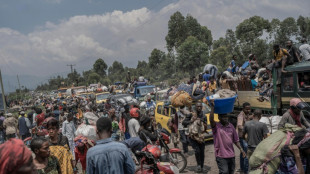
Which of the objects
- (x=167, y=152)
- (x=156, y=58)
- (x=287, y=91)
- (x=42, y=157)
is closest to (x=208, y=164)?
(x=167, y=152)

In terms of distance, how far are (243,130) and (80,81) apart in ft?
281

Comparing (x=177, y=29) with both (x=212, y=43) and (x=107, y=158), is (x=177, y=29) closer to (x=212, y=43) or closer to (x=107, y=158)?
(x=212, y=43)

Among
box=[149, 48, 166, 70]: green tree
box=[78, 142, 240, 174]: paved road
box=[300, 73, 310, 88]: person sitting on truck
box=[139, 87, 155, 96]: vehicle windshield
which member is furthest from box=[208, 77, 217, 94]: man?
box=[149, 48, 166, 70]: green tree

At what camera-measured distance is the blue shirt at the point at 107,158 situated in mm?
2770

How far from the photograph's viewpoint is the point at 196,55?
143 ft

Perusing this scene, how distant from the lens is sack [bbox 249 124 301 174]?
9.68 ft

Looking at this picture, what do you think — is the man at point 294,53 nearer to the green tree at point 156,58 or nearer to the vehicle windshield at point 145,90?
the vehicle windshield at point 145,90

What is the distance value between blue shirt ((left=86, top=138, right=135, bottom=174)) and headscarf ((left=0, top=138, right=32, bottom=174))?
1001mm

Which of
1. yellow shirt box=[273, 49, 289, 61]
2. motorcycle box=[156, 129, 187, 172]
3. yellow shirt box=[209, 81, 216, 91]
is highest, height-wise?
yellow shirt box=[273, 49, 289, 61]

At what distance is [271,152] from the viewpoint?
2.96 meters

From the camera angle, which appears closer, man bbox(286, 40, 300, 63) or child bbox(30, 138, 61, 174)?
child bbox(30, 138, 61, 174)

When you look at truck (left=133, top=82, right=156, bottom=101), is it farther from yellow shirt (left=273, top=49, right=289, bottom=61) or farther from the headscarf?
the headscarf

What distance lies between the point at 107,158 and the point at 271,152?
199 centimetres

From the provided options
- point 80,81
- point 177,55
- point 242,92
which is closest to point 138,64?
point 80,81
